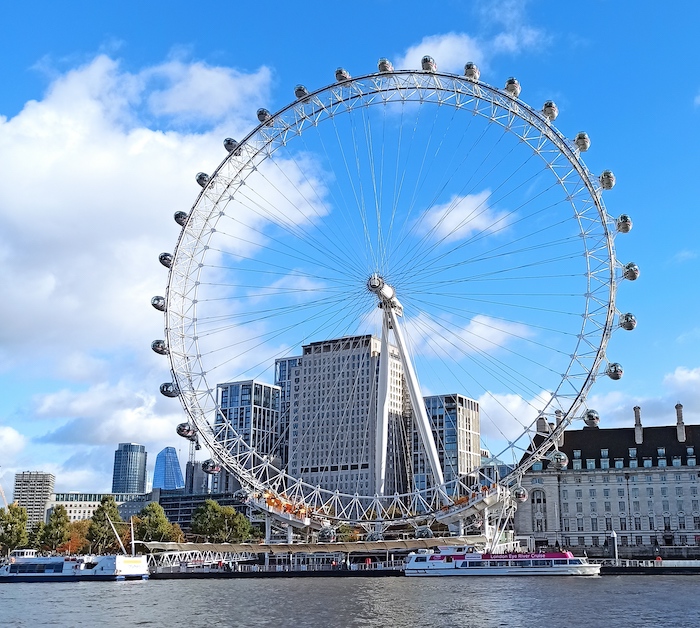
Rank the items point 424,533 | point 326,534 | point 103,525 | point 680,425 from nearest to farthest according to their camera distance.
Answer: point 424,533 < point 326,534 < point 680,425 < point 103,525

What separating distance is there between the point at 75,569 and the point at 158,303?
3751 cm

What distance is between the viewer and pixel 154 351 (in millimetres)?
90562

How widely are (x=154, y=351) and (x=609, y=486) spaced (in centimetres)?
7195

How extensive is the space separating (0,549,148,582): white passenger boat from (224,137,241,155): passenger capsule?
49547mm

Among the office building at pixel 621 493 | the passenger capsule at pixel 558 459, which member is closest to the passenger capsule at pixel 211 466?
the passenger capsule at pixel 558 459

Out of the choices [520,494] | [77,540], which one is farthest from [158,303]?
[77,540]

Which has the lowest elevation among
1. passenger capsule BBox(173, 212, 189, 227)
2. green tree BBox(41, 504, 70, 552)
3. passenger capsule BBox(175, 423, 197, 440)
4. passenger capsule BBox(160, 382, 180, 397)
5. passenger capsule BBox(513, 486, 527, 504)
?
green tree BBox(41, 504, 70, 552)

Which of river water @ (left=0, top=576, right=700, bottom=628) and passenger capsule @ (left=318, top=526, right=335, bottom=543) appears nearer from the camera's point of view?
river water @ (left=0, top=576, right=700, bottom=628)

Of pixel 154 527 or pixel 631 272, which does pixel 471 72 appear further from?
pixel 154 527

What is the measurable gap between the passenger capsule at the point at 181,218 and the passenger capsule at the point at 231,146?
7.79 m

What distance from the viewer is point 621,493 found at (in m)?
127

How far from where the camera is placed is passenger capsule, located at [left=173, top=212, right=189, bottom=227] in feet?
292

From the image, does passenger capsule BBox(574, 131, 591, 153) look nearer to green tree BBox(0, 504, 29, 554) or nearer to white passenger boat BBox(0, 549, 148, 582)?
white passenger boat BBox(0, 549, 148, 582)

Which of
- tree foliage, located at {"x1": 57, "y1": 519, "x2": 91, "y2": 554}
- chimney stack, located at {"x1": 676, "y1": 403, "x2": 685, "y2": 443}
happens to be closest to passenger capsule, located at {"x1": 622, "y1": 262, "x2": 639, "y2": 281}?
chimney stack, located at {"x1": 676, "y1": 403, "x2": 685, "y2": 443}
